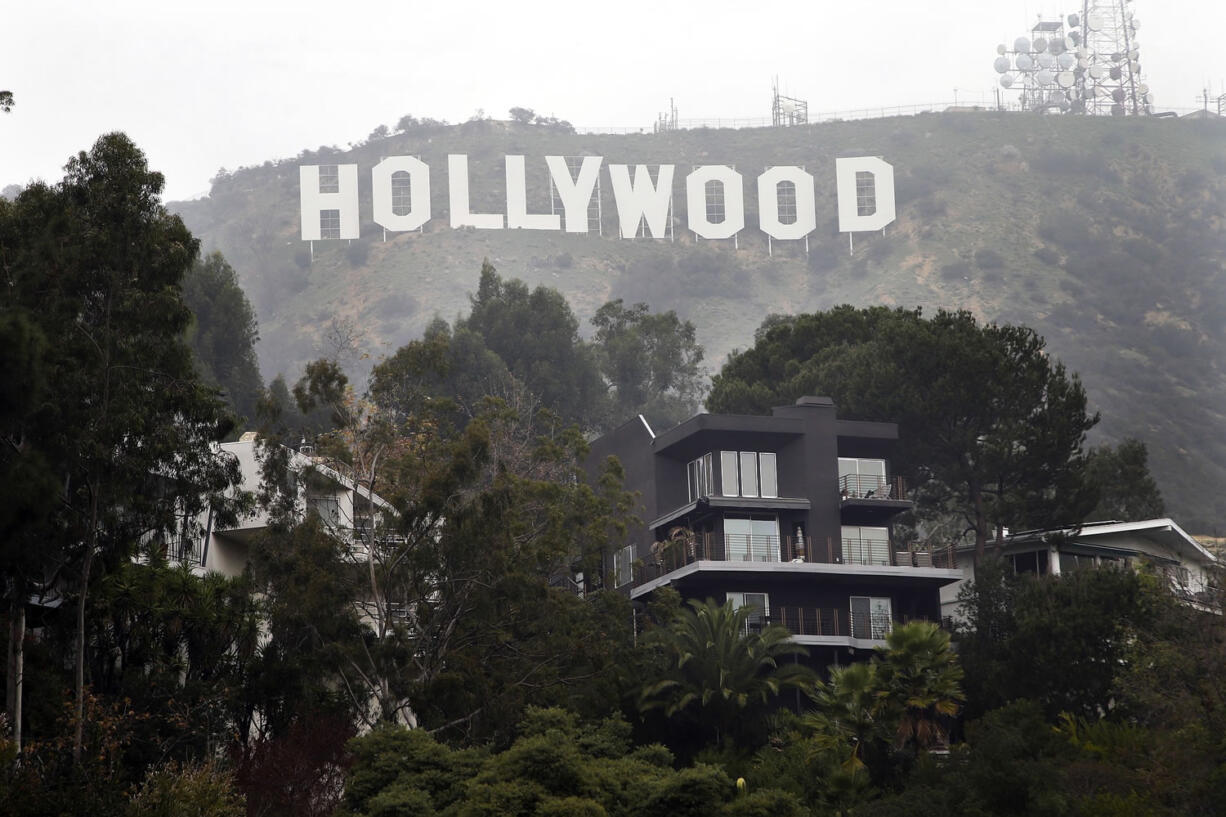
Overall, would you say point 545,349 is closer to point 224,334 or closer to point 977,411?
point 224,334

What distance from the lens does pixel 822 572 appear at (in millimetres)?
56875

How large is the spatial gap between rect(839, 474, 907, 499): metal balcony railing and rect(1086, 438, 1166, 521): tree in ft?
58.7

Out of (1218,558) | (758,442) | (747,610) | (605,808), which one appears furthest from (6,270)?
(1218,558)

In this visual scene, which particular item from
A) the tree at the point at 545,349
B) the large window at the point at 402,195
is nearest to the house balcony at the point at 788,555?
the tree at the point at 545,349

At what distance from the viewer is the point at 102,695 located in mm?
A: 35812

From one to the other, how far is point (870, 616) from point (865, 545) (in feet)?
9.35

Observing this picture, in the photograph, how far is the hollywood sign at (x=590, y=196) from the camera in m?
132

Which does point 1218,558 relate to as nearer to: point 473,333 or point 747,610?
point 747,610

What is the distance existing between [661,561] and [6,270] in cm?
3084

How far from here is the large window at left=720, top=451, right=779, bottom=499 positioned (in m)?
59.5

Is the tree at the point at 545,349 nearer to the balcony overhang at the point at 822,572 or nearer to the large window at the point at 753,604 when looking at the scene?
the balcony overhang at the point at 822,572

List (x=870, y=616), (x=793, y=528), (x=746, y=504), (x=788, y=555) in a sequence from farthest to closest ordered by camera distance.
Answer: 1. (x=793, y=528)
2. (x=788, y=555)
3. (x=746, y=504)
4. (x=870, y=616)

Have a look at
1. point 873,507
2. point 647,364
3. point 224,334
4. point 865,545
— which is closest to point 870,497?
point 873,507

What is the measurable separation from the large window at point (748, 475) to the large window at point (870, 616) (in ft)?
17.1
